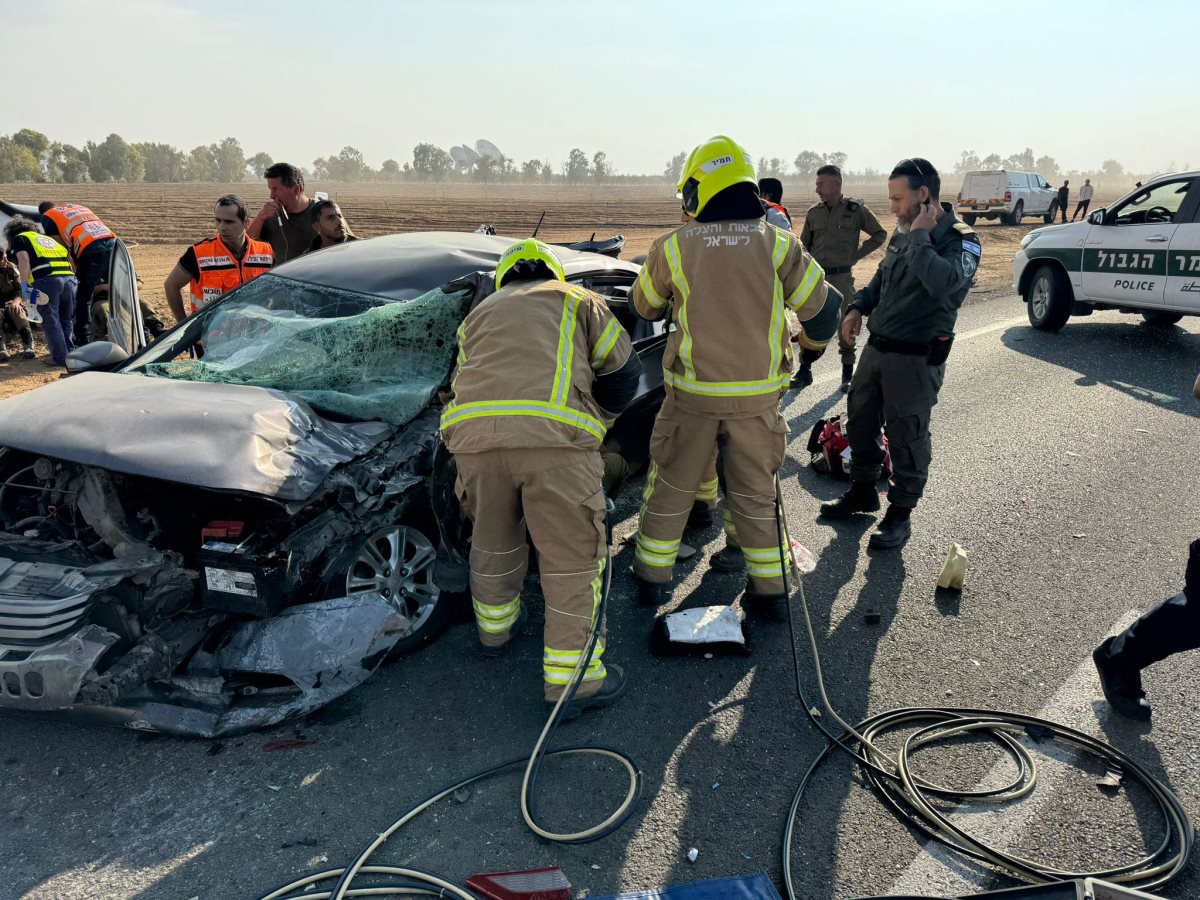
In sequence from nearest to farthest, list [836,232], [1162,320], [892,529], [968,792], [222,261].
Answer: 1. [968,792]
2. [892,529]
3. [222,261]
4. [836,232]
5. [1162,320]

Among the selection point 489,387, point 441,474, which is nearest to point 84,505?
point 441,474

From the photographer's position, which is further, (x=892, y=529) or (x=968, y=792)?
(x=892, y=529)

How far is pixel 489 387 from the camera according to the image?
300cm

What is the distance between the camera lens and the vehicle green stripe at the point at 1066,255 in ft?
31.0

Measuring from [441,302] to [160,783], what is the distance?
2.21 metres

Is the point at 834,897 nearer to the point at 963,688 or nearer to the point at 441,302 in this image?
the point at 963,688

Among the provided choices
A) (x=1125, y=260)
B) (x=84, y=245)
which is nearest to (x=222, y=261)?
(x=84, y=245)

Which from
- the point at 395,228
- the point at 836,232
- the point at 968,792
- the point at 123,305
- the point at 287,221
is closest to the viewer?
the point at 968,792

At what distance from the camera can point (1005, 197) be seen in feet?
96.7

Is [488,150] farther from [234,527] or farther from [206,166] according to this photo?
[234,527]

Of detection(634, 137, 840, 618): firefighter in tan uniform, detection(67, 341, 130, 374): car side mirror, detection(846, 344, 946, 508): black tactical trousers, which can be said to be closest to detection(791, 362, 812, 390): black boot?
detection(846, 344, 946, 508): black tactical trousers

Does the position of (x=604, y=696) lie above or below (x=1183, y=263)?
below

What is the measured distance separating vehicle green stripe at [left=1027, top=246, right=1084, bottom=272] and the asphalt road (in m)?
5.81

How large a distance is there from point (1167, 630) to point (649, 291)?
235 centimetres
